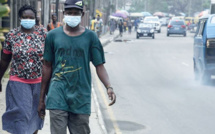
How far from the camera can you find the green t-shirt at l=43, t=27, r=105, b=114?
5.11m

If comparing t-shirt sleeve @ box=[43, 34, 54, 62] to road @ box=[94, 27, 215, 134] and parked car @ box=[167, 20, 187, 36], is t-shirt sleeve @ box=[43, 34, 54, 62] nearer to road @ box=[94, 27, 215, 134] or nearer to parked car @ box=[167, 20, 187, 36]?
road @ box=[94, 27, 215, 134]

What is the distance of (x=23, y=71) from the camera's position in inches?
248

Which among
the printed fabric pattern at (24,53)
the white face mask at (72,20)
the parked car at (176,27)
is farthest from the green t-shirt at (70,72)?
the parked car at (176,27)

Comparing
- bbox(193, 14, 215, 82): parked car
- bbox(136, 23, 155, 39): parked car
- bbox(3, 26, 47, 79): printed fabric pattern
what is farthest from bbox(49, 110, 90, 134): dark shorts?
bbox(136, 23, 155, 39): parked car

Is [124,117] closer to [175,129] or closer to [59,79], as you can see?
[175,129]

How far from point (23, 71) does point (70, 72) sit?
132 cm

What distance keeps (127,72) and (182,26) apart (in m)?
35.9

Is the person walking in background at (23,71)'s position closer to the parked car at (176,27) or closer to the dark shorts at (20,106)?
the dark shorts at (20,106)

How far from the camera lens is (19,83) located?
20.7 ft

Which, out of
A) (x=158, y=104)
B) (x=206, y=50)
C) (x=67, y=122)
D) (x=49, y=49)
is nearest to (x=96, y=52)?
(x=49, y=49)

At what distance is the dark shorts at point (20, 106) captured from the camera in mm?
6355

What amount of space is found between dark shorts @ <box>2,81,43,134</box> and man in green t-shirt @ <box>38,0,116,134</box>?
121 cm

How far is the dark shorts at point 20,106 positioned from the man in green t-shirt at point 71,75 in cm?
121

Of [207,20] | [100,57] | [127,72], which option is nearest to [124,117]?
[100,57]
